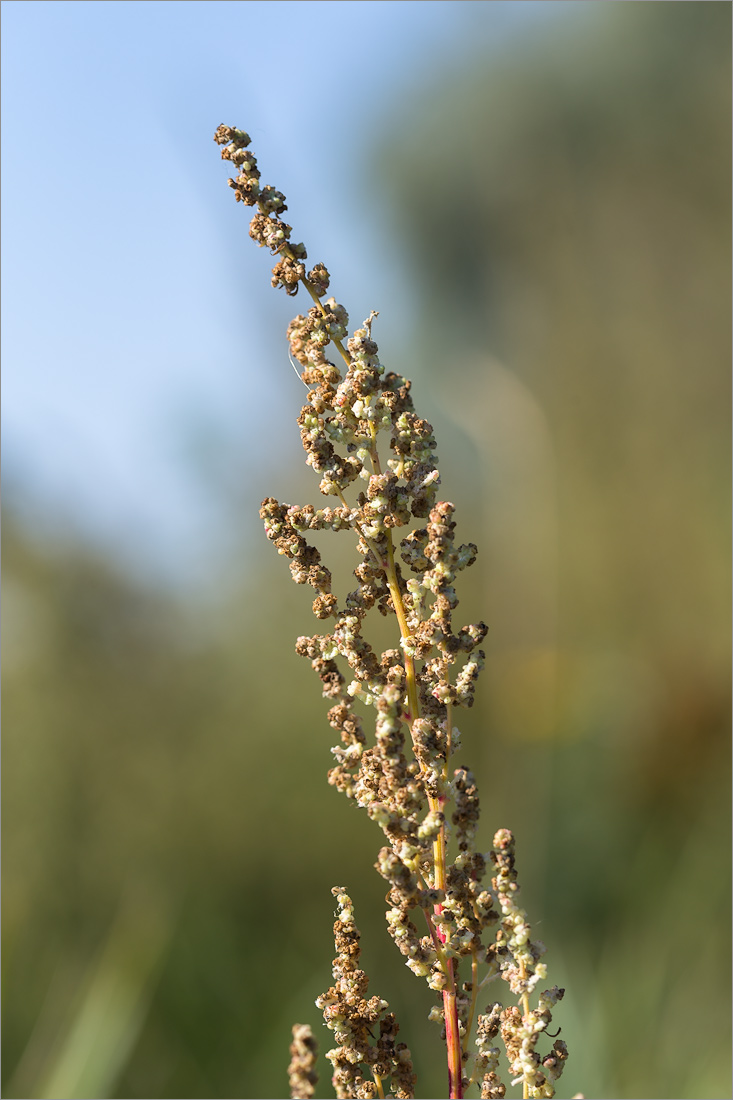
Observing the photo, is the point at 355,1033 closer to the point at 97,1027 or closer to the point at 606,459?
the point at 97,1027

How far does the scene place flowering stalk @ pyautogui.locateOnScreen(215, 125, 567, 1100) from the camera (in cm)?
56

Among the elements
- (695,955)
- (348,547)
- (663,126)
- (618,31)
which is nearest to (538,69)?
(618,31)

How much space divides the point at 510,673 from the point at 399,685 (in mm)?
3167

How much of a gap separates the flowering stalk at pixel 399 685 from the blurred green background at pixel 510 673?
1.74 meters

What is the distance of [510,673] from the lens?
366cm

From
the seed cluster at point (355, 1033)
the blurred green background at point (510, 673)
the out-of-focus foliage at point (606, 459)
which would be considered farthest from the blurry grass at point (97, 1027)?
the seed cluster at point (355, 1033)

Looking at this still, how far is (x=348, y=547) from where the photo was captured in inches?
137

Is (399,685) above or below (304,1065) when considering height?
above

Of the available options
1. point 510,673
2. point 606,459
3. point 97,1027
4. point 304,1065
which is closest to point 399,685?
point 304,1065

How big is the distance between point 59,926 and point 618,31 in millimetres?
5588

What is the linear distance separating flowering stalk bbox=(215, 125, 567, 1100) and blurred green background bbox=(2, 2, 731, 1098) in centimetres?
174

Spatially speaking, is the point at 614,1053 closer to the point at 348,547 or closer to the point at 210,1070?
the point at 210,1070

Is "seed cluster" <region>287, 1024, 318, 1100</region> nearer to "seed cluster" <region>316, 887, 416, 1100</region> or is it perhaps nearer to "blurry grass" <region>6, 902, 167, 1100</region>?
"seed cluster" <region>316, 887, 416, 1100</region>

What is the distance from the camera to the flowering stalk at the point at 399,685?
56 cm
